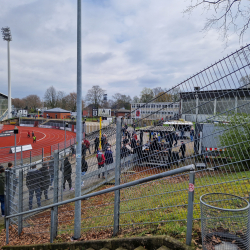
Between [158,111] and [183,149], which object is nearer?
[183,149]

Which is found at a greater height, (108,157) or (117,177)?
(108,157)

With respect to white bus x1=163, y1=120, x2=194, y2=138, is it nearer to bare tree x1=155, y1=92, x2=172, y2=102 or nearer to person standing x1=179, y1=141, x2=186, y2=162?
person standing x1=179, y1=141, x2=186, y2=162

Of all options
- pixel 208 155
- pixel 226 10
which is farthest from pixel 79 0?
pixel 208 155

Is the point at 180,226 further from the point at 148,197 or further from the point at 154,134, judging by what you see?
the point at 154,134

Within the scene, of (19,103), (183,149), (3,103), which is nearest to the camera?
(183,149)

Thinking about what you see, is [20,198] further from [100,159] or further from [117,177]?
[117,177]

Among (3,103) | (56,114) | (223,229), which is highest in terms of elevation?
(3,103)

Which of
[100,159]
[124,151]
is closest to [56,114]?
[100,159]

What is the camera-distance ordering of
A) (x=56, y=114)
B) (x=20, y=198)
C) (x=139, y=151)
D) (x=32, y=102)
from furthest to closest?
(x=32, y=102) → (x=56, y=114) → (x=20, y=198) → (x=139, y=151)

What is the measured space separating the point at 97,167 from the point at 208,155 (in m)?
2.77

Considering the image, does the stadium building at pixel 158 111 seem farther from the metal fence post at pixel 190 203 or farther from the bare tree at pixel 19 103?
the bare tree at pixel 19 103

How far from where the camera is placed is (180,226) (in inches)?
122

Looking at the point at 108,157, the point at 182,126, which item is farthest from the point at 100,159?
the point at 182,126

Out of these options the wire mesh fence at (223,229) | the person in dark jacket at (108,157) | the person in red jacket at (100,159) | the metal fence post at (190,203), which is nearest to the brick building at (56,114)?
the person in red jacket at (100,159)
